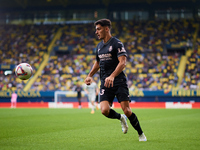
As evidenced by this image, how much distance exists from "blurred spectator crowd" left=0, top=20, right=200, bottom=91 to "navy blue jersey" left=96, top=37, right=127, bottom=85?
79.8 ft

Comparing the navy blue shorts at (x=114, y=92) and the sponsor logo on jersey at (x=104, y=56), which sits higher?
the sponsor logo on jersey at (x=104, y=56)

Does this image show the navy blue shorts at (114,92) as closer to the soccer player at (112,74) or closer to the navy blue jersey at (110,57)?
the soccer player at (112,74)

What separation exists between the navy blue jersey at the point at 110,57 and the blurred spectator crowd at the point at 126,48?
24317 mm

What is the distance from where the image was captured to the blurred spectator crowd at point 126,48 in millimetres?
31891

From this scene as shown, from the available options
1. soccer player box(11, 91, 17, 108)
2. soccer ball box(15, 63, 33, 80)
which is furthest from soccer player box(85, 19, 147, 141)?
soccer player box(11, 91, 17, 108)

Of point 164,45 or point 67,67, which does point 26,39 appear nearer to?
point 67,67

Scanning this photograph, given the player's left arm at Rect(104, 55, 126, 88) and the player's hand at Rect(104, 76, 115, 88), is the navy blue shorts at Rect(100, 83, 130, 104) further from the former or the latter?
the player's hand at Rect(104, 76, 115, 88)

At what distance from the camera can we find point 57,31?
134ft

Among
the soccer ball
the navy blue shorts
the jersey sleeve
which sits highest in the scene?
the jersey sleeve

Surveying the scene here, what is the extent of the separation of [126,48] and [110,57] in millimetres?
29896

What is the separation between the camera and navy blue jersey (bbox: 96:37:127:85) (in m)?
6.26

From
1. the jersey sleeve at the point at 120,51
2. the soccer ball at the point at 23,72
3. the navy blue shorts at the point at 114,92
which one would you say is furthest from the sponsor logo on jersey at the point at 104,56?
the soccer ball at the point at 23,72

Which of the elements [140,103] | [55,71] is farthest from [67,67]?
[140,103]

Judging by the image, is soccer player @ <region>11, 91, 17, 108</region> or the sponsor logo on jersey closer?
the sponsor logo on jersey
